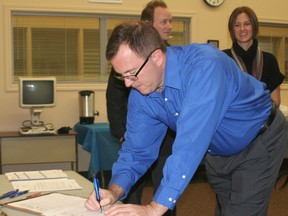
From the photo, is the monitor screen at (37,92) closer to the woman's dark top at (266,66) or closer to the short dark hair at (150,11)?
the short dark hair at (150,11)

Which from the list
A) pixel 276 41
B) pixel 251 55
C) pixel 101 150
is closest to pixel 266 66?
pixel 251 55

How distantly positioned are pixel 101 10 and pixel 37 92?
4.49 ft

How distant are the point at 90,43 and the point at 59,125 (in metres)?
1.14

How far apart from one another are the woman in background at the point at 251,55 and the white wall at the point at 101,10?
2908mm

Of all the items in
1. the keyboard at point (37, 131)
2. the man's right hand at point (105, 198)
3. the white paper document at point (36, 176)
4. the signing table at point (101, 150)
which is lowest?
the signing table at point (101, 150)

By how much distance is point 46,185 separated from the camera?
1.93 meters

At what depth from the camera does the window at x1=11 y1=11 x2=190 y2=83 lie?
5.32m

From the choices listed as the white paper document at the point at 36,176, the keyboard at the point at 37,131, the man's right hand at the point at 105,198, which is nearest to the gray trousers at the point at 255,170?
the man's right hand at the point at 105,198

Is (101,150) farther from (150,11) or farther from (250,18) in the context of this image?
(250,18)

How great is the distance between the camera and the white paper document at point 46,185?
1.87 m

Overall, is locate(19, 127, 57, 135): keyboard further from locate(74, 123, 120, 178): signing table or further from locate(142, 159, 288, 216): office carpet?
locate(142, 159, 288, 216): office carpet

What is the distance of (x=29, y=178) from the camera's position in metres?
2.07

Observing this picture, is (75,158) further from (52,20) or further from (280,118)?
(280,118)

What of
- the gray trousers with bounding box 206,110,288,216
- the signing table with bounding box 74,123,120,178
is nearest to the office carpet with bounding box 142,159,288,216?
the signing table with bounding box 74,123,120,178
